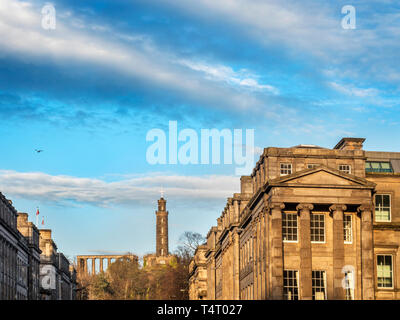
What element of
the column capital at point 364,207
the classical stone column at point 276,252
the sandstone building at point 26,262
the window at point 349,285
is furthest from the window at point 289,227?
the sandstone building at point 26,262

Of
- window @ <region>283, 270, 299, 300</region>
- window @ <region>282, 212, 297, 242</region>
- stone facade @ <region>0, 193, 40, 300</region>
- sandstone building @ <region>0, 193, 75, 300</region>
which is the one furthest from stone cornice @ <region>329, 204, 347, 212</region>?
sandstone building @ <region>0, 193, 75, 300</region>

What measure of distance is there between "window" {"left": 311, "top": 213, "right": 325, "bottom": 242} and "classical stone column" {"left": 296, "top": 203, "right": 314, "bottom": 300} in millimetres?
1788

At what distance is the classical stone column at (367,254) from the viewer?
6438 cm

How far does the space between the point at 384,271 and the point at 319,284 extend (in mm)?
6946

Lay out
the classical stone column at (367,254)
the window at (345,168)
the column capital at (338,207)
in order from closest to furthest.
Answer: the classical stone column at (367,254), the column capital at (338,207), the window at (345,168)

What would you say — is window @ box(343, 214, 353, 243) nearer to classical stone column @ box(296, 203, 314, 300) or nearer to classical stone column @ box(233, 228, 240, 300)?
classical stone column @ box(296, 203, 314, 300)

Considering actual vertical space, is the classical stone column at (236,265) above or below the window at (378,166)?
below

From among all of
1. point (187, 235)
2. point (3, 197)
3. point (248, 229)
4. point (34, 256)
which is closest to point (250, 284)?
point (248, 229)

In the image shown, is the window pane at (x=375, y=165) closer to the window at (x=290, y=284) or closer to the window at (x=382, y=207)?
the window at (x=382, y=207)

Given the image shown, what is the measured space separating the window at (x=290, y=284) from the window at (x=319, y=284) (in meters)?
1.54

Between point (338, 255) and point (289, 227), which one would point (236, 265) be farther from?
point (338, 255)

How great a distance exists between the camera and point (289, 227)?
67000 millimetres
